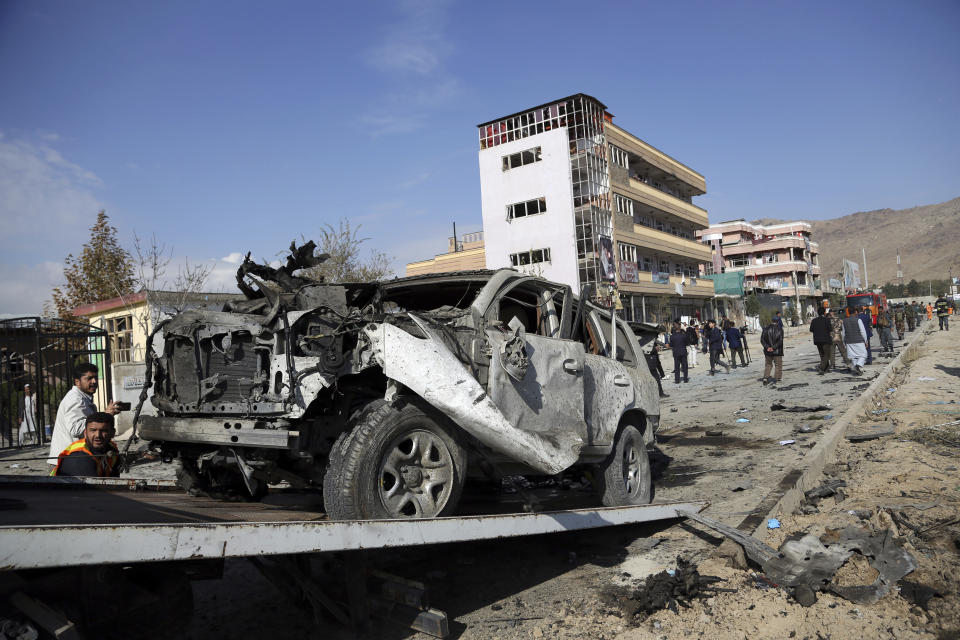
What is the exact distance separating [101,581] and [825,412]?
10746mm

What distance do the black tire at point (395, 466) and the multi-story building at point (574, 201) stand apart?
33787 mm

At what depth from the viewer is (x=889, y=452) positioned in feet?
23.7

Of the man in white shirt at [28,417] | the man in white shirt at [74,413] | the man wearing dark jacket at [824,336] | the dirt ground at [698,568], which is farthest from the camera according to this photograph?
the man wearing dark jacket at [824,336]

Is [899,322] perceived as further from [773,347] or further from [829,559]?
[829,559]

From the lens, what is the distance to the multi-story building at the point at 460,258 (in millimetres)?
50312

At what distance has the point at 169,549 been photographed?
2533mm

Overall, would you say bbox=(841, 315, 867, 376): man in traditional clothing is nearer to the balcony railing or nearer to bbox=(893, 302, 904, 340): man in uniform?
bbox=(893, 302, 904, 340): man in uniform

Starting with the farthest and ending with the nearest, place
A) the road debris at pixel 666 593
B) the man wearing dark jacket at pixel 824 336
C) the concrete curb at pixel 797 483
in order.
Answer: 1. the man wearing dark jacket at pixel 824 336
2. the concrete curb at pixel 797 483
3. the road debris at pixel 666 593

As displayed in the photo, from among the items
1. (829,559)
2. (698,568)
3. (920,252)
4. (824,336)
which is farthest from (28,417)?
(920,252)

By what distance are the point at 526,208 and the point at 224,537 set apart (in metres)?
40.8

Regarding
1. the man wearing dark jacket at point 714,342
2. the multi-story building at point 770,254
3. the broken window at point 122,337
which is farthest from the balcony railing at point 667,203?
the broken window at point 122,337

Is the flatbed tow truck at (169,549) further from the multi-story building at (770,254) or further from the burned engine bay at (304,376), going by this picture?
the multi-story building at (770,254)

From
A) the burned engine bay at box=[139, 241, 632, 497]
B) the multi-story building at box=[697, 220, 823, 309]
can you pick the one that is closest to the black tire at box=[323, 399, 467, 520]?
the burned engine bay at box=[139, 241, 632, 497]

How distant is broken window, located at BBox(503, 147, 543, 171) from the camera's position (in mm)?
41781
